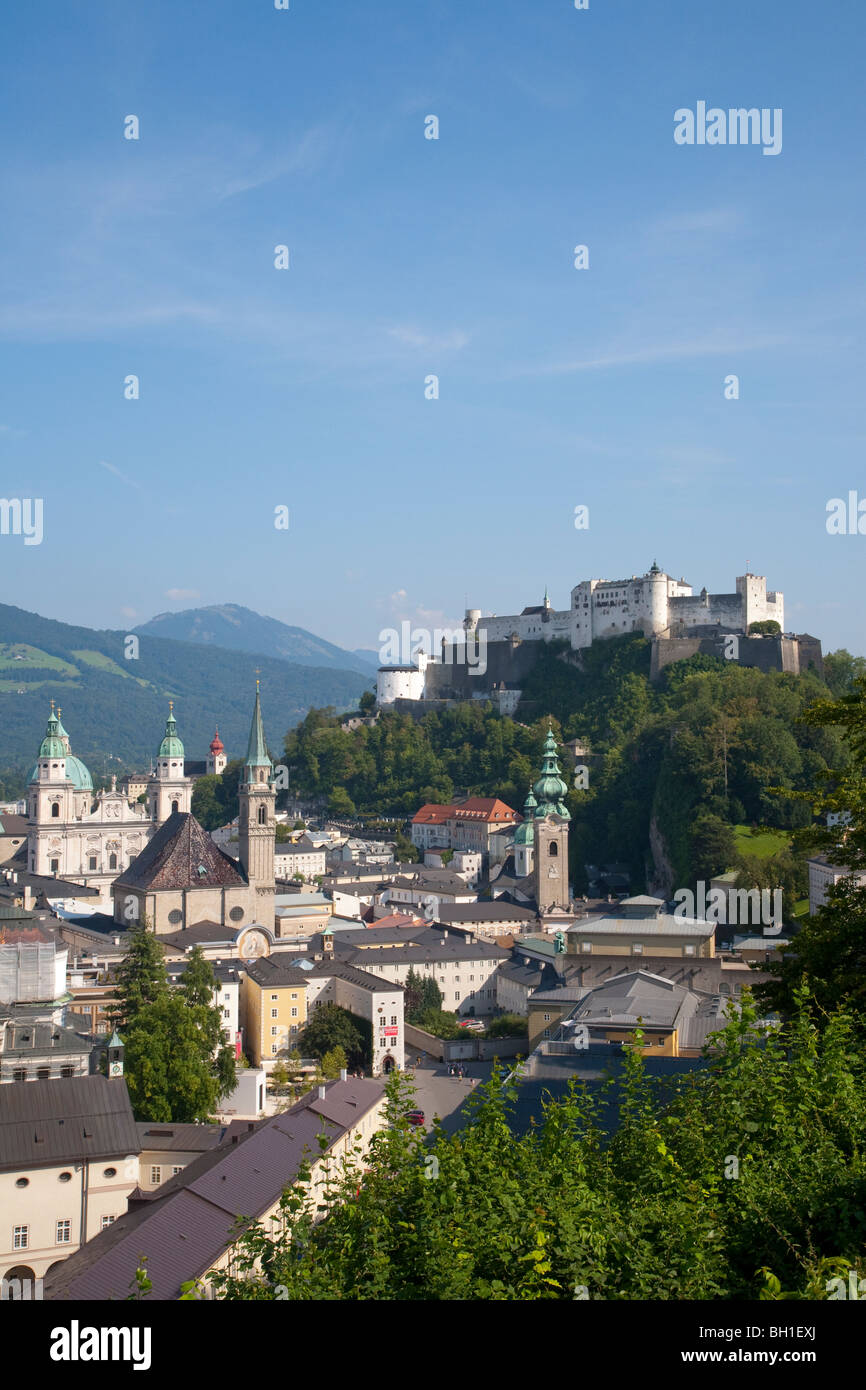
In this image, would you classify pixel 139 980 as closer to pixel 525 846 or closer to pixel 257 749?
pixel 257 749

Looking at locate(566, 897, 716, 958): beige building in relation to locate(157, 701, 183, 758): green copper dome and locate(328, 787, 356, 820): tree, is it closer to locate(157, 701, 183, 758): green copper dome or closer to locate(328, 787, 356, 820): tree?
locate(157, 701, 183, 758): green copper dome

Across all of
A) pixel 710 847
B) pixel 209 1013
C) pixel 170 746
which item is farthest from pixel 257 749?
pixel 170 746

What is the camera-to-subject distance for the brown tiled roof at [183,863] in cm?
5956

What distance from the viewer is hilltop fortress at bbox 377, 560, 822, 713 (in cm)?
8888

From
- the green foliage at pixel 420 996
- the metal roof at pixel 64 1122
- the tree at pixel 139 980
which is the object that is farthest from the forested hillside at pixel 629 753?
the metal roof at pixel 64 1122

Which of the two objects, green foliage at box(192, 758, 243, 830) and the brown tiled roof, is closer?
the brown tiled roof

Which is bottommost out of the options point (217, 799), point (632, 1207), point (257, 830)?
point (632, 1207)

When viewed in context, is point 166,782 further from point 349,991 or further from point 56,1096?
point 56,1096

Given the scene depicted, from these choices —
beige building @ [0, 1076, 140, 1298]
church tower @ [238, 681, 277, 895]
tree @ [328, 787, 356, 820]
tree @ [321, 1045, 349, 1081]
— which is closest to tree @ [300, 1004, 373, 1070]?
tree @ [321, 1045, 349, 1081]

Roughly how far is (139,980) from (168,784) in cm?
4919

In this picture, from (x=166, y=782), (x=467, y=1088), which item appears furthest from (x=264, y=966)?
(x=166, y=782)

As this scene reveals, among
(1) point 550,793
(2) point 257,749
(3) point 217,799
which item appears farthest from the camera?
(3) point 217,799

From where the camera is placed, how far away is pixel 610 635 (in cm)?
9856

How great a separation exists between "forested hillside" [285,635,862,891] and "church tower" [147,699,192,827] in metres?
17.9
